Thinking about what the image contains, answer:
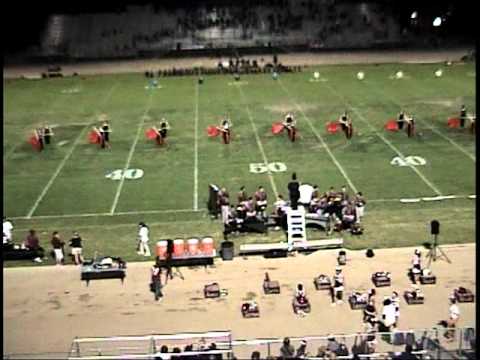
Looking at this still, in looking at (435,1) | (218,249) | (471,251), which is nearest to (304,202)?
(218,249)

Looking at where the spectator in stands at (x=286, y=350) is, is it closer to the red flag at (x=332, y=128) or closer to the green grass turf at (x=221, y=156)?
the green grass turf at (x=221, y=156)

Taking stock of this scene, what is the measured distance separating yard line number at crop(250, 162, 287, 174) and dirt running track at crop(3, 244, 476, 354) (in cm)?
878

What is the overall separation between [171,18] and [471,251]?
208 feet

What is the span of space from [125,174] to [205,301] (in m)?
12.3

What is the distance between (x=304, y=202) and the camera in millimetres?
22766

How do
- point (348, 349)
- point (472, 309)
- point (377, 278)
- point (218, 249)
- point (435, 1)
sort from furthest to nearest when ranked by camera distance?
1. point (435, 1)
2. point (218, 249)
3. point (377, 278)
4. point (472, 309)
5. point (348, 349)

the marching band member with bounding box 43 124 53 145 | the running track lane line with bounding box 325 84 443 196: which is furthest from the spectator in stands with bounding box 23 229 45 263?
the marching band member with bounding box 43 124 53 145

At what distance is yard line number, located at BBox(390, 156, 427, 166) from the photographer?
28.5 metres

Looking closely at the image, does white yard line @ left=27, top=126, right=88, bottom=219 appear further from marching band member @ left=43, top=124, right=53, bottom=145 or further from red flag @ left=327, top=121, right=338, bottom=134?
red flag @ left=327, top=121, right=338, bottom=134

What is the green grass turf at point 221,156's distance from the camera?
22.9m

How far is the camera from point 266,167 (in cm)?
2888

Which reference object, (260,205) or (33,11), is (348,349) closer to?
(260,205)

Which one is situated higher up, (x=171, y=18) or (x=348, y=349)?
(x=171, y=18)

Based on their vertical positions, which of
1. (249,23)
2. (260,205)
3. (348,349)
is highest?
(249,23)
